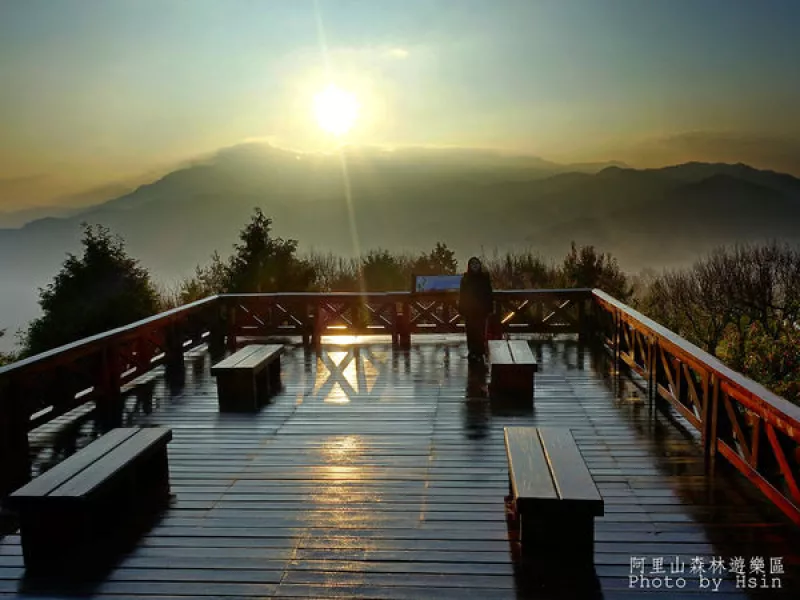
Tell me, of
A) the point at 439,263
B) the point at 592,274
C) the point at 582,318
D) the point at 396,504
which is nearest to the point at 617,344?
the point at 582,318

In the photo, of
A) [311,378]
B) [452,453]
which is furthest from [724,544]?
[311,378]

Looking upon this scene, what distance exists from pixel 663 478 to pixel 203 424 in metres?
3.81

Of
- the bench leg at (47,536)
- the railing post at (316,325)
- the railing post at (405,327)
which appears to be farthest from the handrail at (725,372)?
the railing post at (316,325)

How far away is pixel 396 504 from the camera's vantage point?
4164 mm

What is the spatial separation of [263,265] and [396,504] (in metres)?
13.2

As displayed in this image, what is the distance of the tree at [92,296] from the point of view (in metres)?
15.3

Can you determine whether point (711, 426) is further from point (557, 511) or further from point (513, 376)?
point (513, 376)

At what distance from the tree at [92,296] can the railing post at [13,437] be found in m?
10.5

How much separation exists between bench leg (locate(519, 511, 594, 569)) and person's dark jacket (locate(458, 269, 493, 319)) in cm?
540

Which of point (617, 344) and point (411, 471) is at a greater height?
point (617, 344)

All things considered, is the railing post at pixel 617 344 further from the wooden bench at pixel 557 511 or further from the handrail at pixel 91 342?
the handrail at pixel 91 342

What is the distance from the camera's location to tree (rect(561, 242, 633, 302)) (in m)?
17.9

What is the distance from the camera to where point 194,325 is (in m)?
10.4

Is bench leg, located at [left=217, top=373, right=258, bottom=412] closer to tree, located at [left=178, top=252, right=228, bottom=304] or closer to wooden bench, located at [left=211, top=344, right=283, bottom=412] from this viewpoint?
wooden bench, located at [left=211, top=344, right=283, bottom=412]
